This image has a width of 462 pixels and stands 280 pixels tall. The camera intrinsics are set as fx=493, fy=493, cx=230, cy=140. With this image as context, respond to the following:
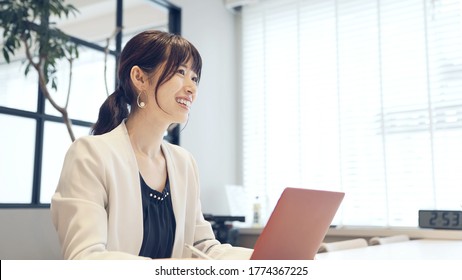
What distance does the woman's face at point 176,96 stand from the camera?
1.41 meters

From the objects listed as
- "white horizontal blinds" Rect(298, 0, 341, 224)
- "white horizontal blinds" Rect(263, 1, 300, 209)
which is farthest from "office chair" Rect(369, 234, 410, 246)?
"white horizontal blinds" Rect(263, 1, 300, 209)

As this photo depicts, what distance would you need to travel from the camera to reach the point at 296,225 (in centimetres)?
103

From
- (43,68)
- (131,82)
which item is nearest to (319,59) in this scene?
(43,68)

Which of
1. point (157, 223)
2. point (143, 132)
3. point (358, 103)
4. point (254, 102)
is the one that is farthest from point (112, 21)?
point (157, 223)

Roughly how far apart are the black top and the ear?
268 millimetres

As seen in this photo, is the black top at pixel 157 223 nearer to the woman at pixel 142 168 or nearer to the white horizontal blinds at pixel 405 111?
the woman at pixel 142 168

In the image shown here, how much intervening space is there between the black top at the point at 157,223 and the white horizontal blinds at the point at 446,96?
2.23m

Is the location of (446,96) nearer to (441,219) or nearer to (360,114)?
(360,114)

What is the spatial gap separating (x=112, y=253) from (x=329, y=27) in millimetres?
3000

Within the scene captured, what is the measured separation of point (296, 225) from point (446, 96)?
8.14 ft

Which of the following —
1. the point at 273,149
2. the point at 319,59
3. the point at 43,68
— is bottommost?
the point at 273,149

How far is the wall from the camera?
371cm

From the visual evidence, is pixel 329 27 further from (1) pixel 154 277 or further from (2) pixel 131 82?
(1) pixel 154 277

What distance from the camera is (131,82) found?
144cm
